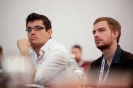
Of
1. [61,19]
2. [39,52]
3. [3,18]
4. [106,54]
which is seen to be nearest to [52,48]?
[39,52]

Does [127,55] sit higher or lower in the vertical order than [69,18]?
lower

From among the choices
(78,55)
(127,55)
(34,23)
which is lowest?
(78,55)

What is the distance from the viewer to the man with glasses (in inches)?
46.1

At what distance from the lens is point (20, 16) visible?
5.13ft

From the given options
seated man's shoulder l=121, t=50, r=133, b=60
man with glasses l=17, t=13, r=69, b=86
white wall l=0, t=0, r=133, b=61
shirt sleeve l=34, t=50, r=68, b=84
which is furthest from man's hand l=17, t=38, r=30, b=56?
seated man's shoulder l=121, t=50, r=133, b=60

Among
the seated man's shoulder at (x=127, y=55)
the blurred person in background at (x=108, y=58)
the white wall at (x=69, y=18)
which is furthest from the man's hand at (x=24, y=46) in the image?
the seated man's shoulder at (x=127, y=55)

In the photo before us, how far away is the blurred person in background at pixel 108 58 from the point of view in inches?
42.8

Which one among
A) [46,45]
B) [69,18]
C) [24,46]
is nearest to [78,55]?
[69,18]

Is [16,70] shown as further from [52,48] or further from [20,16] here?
[20,16]

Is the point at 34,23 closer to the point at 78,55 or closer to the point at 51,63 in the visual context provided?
the point at 51,63

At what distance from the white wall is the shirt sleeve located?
0.29 meters

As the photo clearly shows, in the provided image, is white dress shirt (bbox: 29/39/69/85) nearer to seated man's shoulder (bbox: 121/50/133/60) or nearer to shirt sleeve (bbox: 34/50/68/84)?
shirt sleeve (bbox: 34/50/68/84)

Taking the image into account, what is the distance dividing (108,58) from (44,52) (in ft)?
1.14

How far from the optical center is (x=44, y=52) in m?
1.28
